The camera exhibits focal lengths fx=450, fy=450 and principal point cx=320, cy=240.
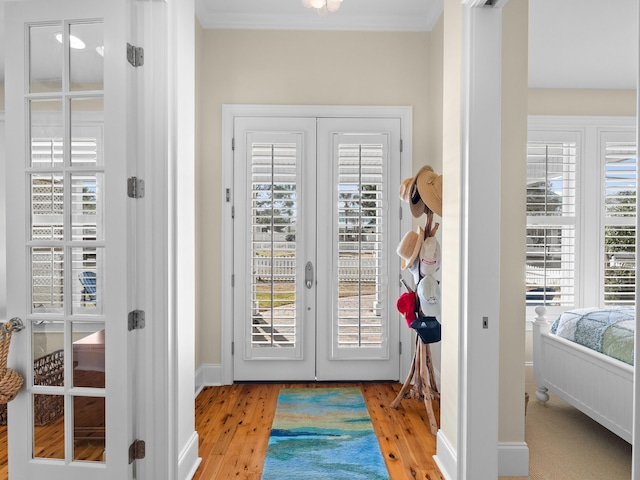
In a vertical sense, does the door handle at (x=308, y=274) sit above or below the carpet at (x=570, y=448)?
above

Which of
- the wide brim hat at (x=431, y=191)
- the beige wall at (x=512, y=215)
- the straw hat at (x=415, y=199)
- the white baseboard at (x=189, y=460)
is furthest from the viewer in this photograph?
the straw hat at (x=415, y=199)

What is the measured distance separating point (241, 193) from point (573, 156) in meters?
3.35

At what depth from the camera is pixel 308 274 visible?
385cm

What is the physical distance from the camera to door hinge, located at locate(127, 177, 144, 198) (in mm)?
1985

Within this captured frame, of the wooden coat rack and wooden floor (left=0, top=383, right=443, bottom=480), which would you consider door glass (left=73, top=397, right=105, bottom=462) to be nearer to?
wooden floor (left=0, top=383, right=443, bottom=480)

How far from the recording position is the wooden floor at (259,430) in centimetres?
248

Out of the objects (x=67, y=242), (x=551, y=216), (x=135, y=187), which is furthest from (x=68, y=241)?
(x=551, y=216)

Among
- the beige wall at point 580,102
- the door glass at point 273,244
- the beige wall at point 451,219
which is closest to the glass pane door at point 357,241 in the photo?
the door glass at point 273,244

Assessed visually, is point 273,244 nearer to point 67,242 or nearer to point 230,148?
point 230,148

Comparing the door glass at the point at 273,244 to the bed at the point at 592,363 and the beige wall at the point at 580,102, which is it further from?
the beige wall at the point at 580,102

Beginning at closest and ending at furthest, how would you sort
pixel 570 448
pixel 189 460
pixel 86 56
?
1. pixel 86 56
2. pixel 189 460
3. pixel 570 448

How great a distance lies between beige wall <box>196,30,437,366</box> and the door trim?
0.17 ft

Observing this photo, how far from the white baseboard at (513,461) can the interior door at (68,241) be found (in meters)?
1.88

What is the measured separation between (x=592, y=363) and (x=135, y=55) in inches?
123
